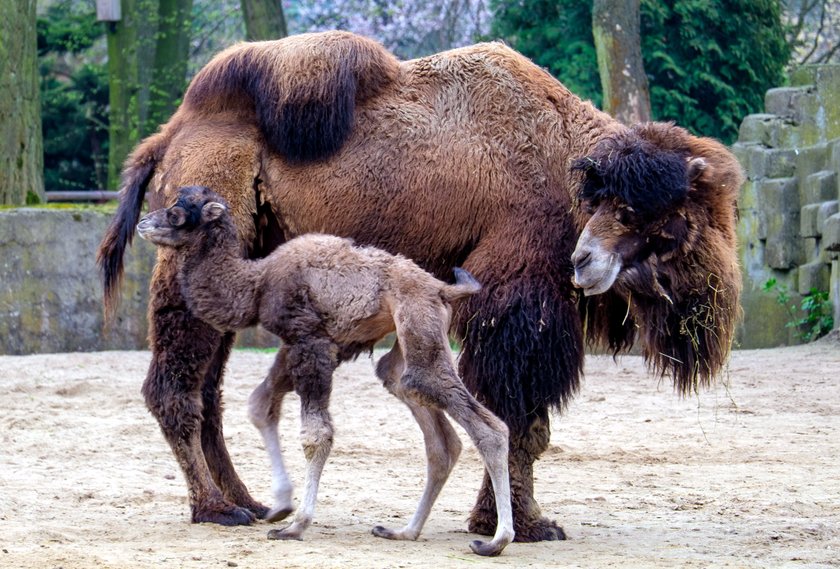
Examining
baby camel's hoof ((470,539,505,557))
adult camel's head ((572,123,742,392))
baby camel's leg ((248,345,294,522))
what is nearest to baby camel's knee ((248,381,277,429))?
baby camel's leg ((248,345,294,522))

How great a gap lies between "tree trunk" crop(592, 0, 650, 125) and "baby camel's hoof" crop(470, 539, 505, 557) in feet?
28.1

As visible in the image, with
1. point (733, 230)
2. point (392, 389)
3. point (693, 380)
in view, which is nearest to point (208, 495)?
point (392, 389)

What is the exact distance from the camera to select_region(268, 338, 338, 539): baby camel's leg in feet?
18.1

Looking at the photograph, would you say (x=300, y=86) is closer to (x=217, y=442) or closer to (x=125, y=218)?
(x=125, y=218)

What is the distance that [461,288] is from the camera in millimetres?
5629

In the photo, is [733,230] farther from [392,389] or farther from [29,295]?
[29,295]

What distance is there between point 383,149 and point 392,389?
1.17m

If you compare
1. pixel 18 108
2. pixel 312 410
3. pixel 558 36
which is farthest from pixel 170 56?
pixel 312 410

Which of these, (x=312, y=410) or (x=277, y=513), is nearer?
(x=312, y=410)

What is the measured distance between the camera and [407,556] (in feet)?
17.3

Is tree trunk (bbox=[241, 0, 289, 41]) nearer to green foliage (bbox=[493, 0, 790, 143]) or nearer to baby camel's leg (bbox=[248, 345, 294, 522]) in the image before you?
green foliage (bbox=[493, 0, 790, 143])

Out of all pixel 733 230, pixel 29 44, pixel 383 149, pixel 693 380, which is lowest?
pixel 693 380

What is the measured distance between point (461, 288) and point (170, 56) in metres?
15.2

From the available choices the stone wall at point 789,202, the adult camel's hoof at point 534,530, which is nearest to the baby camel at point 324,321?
the adult camel's hoof at point 534,530
